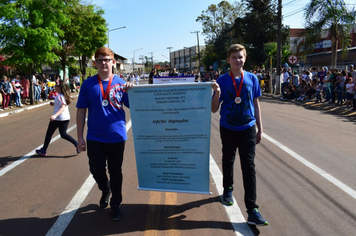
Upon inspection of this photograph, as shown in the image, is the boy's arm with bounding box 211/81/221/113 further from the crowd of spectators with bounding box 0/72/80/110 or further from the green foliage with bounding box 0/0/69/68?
the green foliage with bounding box 0/0/69/68

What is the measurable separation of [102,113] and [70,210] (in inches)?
58.4

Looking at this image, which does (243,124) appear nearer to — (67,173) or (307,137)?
(67,173)

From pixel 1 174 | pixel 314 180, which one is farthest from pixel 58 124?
pixel 314 180

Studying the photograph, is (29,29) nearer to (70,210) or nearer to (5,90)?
(5,90)

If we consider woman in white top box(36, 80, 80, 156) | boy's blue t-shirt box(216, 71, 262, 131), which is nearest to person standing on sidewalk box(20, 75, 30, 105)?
woman in white top box(36, 80, 80, 156)

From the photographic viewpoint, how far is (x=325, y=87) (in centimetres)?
1742

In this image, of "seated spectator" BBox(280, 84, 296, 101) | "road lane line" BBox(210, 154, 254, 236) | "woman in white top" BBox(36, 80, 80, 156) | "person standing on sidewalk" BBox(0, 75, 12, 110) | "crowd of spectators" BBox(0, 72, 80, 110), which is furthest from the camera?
"seated spectator" BBox(280, 84, 296, 101)

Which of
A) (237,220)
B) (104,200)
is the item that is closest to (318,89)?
(237,220)

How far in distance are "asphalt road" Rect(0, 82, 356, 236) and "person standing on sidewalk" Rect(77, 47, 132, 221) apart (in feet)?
1.81

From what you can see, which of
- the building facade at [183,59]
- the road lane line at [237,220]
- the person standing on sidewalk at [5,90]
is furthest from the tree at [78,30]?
the building facade at [183,59]

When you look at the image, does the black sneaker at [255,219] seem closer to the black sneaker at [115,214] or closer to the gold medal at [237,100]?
the gold medal at [237,100]

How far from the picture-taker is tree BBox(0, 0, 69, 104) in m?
17.5

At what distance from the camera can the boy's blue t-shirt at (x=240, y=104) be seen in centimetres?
379

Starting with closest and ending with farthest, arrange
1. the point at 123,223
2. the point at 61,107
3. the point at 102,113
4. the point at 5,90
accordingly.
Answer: the point at 102,113 < the point at 123,223 < the point at 61,107 < the point at 5,90
